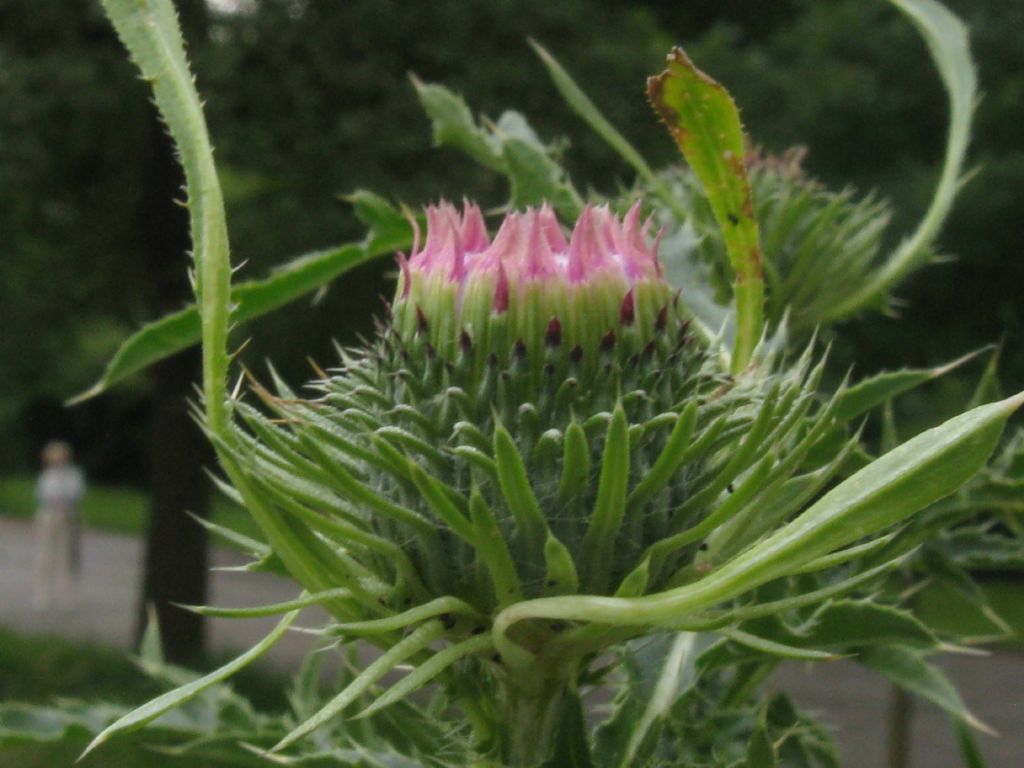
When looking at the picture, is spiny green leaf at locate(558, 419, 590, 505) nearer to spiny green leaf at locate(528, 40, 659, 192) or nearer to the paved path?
spiny green leaf at locate(528, 40, 659, 192)

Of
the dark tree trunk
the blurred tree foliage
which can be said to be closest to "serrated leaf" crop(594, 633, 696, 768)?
the blurred tree foliage

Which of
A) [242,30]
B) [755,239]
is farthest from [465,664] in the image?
[242,30]

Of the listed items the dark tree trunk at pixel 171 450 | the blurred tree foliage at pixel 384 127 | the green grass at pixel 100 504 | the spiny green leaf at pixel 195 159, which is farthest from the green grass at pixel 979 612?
the green grass at pixel 100 504

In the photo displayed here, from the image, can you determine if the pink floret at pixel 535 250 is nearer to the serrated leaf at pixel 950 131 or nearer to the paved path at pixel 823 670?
the serrated leaf at pixel 950 131

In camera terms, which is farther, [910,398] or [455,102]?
[910,398]

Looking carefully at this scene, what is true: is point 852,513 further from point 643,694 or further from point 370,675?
point 643,694

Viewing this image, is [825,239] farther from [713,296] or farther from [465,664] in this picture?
[465,664]

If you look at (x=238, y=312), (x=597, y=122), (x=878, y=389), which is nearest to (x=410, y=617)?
(x=238, y=312)
